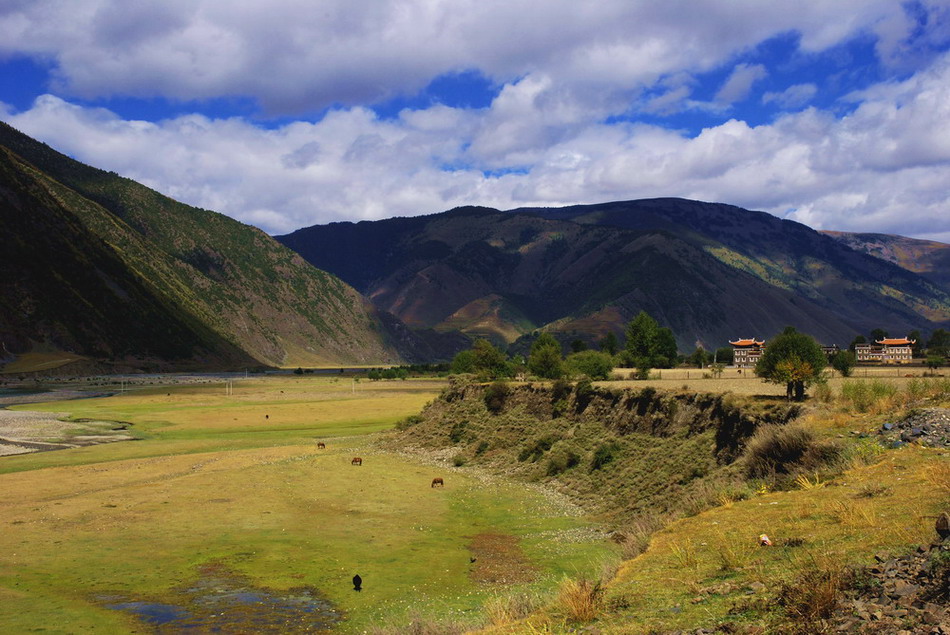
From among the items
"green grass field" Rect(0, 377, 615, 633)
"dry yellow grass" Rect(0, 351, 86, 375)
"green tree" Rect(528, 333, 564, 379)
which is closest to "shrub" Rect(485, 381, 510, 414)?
"green grass field" Rect(0, 377, 615, 633)

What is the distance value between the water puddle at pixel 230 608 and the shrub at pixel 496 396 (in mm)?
34718

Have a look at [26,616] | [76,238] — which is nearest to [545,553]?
[26,616]

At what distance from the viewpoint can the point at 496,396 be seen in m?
57.2

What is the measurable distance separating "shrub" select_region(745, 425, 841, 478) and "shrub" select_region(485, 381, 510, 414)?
1299 inches

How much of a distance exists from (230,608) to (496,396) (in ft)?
125

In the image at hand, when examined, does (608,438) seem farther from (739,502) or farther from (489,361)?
(489,361)

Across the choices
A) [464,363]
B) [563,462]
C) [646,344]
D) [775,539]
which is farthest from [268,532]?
[646,344]

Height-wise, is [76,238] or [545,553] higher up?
[76,238]

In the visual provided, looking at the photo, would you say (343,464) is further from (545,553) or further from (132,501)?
(545,553)

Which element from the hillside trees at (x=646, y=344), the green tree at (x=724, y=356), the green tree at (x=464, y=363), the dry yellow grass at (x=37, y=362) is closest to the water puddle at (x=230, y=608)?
the green tree at (x=464, y=363)

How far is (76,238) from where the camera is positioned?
15912cm

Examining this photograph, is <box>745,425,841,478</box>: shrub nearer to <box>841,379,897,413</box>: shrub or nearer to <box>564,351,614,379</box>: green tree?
<box>841,379,897,413</box>: shrub

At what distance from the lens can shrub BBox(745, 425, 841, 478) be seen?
2025cm

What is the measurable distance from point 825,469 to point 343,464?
106ft
